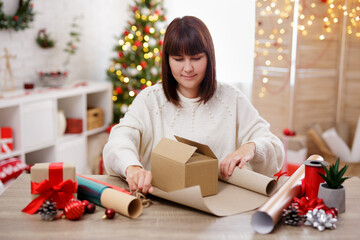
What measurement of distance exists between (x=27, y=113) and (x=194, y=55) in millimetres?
1976

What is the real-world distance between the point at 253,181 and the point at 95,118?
3.00m

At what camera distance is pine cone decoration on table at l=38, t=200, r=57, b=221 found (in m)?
1.25

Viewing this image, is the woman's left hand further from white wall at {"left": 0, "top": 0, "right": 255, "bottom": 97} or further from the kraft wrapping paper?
white wall at {"left": 0, "top": 0, "right": 255, "bottom": 97}

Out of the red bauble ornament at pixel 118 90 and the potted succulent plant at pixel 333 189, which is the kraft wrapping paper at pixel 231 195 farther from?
the red bauble ornament at pixel 118 90

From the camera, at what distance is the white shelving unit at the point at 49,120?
3.30 m

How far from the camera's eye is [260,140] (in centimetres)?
177

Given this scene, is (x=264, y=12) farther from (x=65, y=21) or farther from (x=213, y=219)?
(x=213, y=219)

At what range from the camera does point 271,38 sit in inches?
164

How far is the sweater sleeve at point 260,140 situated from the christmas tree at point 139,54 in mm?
2534

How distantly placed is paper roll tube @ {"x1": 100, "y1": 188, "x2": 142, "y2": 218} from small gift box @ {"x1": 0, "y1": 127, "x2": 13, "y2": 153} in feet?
6.82

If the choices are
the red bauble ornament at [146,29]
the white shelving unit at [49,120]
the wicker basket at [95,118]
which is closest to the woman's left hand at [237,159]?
the white shelving unit at [49,120]

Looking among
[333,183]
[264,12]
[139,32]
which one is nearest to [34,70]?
[139,32]

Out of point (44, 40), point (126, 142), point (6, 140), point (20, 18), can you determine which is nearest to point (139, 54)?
point (44, 40)

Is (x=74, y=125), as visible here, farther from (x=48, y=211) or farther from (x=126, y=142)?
(x=48, y=211)
